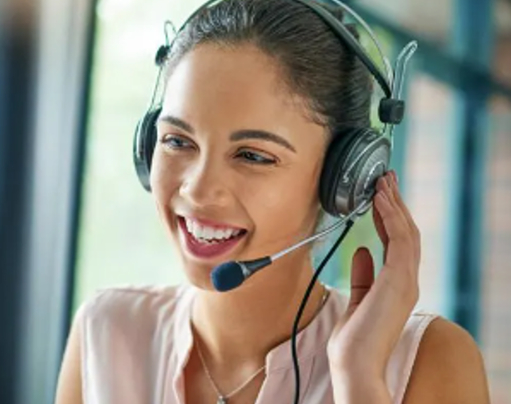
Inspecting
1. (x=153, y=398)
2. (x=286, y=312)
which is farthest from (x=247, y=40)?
(x=153, y=398)

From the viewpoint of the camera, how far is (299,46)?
1225 mm

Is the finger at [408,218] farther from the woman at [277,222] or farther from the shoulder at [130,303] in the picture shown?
the shoulder at [130,303]

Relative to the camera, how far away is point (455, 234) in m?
3.62

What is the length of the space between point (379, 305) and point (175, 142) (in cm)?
35

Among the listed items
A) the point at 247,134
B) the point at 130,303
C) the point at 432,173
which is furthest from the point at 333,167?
the point at 432,173

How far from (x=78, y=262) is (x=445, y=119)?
184cm

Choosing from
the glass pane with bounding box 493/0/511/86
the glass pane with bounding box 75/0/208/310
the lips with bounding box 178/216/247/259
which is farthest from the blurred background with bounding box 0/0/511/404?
the lips with bounding box 178/216/247/259

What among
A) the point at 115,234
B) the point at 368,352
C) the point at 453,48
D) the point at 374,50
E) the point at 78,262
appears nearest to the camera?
the point at 368,352

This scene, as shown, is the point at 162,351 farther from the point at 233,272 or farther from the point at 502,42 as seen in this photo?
the point at 502,42

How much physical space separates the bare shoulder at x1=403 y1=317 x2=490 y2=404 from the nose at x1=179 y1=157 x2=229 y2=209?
37 cm

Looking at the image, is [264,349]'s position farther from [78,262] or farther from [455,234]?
[455,234]

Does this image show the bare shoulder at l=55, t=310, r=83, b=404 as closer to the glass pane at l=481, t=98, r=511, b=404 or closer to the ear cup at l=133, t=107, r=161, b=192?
the ear cup at l=133, t=107, r=161, b=192

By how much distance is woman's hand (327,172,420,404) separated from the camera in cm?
121

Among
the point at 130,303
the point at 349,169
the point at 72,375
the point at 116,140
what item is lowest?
the point at 72,375
